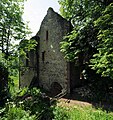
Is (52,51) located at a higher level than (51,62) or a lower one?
higher

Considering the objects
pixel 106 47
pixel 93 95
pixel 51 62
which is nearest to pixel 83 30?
pixel 106 47

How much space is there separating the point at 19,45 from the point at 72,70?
548 centimetres

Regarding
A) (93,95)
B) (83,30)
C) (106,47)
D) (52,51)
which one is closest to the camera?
(106,47)

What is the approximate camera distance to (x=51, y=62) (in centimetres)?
2472

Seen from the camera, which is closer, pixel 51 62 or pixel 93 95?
pixel 93 95

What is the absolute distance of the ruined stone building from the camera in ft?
74.8

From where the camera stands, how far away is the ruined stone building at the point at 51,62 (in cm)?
2280

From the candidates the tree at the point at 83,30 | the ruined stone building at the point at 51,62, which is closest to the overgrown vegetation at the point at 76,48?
the tree at the point at 83,30

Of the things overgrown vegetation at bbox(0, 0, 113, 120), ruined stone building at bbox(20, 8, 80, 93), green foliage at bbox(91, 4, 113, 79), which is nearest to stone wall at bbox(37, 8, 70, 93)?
ruined stone building at bbox(20, 8, 80, 93)

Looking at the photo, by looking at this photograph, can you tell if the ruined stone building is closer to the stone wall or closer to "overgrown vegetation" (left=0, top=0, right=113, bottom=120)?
the stone wall

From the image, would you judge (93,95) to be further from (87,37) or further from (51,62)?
(51,62)

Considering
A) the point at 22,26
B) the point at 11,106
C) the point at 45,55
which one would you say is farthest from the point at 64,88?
the point at 11,106

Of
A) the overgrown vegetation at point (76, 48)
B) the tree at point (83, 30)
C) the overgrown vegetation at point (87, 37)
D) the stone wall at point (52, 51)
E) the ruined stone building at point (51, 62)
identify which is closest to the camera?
the overgrown vegetation at point (76, 48)

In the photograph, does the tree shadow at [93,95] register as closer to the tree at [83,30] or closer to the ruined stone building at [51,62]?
the ruined stone building at [51,62]
